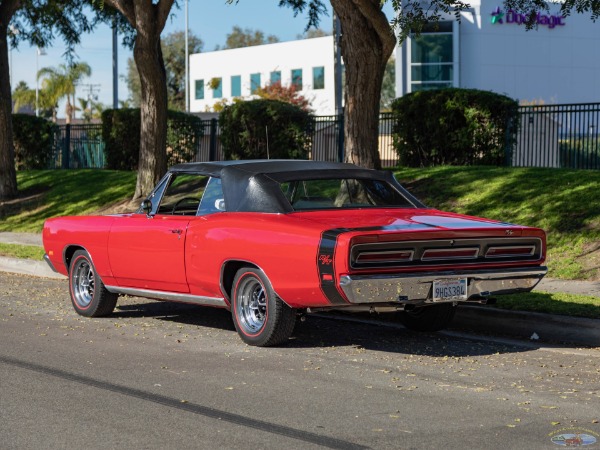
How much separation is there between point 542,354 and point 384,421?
9.75 ft

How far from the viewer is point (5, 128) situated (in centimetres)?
2722

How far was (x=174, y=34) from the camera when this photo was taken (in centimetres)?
10462

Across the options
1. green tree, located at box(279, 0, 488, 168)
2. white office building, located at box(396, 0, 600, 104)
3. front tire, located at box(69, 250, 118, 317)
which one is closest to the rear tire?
front tire, located at box(69, 250, 118, 317)

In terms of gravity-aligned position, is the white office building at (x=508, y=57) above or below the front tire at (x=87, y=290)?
above

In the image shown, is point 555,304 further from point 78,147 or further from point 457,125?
point 78,147

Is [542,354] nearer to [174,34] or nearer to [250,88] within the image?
[250,88]

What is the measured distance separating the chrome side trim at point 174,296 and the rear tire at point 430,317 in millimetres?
1824

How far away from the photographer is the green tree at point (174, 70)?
93.6 metres

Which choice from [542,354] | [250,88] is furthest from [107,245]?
[250,88]

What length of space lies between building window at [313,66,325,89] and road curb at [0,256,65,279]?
55460 mm

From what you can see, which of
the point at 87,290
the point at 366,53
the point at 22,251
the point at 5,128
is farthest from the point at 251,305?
the point at 5,128

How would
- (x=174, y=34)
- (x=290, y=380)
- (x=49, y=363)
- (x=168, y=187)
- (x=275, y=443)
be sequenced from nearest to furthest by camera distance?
(x=275, y=443), (x=290, y=380), (x=49, y=363), (x=168, y=187), (x=174, y=34)

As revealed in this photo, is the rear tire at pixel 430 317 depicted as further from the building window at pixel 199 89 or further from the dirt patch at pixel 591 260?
the building window at pixel 199 89

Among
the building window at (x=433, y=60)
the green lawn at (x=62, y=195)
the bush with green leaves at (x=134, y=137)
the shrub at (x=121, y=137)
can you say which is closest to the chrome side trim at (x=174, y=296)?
the green lawn at (x=62, y=195)
